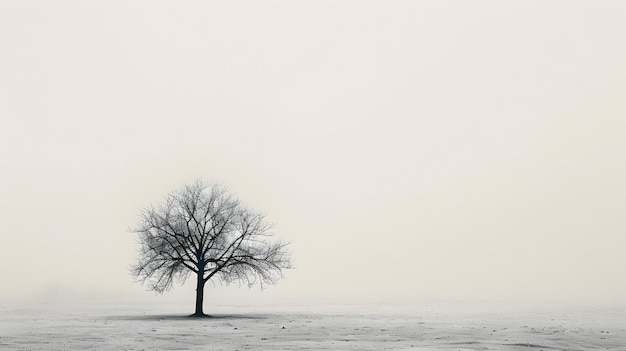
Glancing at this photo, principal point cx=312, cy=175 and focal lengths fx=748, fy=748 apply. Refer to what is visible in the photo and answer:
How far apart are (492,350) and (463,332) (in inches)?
554

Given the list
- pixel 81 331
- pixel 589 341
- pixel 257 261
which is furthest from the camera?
pixel 257 261

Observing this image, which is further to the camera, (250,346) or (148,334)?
(148,334)

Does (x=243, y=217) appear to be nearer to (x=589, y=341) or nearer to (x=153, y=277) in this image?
(x=153, y=277)

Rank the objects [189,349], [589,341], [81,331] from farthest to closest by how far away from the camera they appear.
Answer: [81,331] → [589,341] → [189,349]

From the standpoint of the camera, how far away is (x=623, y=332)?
50594 millimetres

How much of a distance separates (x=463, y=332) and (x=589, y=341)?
9581 mm

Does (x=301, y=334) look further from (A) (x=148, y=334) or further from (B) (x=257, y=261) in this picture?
(B) (x=257, y=261)

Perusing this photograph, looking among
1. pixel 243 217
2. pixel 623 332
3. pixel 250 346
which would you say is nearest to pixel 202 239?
pixel 243 217

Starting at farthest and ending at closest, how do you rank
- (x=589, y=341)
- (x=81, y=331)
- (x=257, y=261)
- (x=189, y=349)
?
(x=257, y=261), (x=81, y=331), (x=589, y=341), (x=189, y=349)

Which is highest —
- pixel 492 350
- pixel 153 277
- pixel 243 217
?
pixel 243 217

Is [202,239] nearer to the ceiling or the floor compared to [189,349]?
nearer to the ceiling

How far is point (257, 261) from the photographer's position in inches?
2650

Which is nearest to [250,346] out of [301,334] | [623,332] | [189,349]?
[189,349]

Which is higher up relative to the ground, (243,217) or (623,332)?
(243,217)
